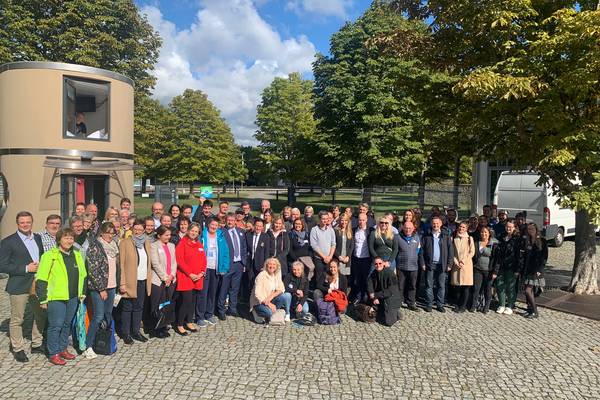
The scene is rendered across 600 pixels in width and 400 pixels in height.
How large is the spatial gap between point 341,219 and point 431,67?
4111mm

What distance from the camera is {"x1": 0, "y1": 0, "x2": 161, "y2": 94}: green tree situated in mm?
24625

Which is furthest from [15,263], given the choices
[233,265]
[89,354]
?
[233,265]

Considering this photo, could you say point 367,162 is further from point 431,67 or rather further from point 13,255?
point 13,255

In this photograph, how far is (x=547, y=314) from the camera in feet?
25.8

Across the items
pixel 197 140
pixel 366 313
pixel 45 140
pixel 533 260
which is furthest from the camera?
pixel 197 140

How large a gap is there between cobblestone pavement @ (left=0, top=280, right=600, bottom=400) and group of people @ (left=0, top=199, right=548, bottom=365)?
0.41 meters

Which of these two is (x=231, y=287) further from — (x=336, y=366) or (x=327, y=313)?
(x=336, y=366)

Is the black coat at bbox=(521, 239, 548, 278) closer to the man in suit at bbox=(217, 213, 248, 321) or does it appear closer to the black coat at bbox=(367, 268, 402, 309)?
the black coat at bbox=(367, 268, 402, 309)

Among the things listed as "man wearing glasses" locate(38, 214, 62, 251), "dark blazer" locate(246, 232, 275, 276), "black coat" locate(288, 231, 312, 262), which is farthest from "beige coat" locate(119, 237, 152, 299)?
"black coat" locate(288, 231, 312, 262)

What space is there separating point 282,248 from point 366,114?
1587 centimetres

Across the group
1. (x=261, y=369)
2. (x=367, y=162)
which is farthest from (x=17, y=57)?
(x=261, y=369)

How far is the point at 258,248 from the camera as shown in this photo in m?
7.47

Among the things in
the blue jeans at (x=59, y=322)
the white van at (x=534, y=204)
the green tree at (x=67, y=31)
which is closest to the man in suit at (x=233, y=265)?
the blue jeans at (x=59, y=322)

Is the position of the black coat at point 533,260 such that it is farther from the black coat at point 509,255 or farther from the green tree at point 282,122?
the green tree at point 282,122
